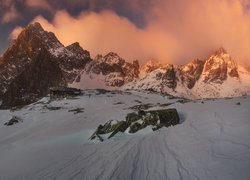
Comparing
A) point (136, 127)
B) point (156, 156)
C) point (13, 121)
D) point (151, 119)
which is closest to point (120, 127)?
point (136, 127)

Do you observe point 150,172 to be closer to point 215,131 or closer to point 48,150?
point 215,131

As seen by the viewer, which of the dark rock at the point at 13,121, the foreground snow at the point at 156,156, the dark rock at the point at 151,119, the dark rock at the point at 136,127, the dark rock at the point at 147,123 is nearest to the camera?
the foreground snow at the point at 156,156

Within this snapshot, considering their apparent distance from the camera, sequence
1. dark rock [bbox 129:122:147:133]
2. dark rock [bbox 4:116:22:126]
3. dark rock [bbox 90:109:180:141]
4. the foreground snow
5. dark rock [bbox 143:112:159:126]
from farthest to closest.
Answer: dark rock [bbox 4:116:22:126], dark rock [bbox 143:112:159:126], dark rock [bbox 90:109:180:141], dark rock [bbox 129:122:147:133], the foreground snow

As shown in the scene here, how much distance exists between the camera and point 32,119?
52812 mm

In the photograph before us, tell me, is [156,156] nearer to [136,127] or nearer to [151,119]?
[136,127]

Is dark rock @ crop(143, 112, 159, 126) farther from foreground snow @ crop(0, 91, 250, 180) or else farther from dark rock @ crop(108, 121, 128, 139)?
dark rock @ crop(108, 121, 128, 139)

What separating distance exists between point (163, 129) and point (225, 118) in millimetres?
4371

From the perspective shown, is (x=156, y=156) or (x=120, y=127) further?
(x=120, y=127)

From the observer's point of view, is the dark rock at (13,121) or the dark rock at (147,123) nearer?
the dark rock at (147,123)

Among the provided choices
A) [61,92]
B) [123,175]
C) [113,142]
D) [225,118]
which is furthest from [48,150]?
[61,92]

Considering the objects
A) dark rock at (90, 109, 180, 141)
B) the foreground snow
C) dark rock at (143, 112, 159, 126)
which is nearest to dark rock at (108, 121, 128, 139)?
dark rock at (90, 109, 180, 141)

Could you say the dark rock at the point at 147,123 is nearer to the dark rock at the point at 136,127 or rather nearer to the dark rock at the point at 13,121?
the dark rock at the point at 136,127

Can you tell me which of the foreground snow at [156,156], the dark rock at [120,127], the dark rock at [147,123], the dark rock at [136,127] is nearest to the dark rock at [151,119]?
the dark rock at [147,123]

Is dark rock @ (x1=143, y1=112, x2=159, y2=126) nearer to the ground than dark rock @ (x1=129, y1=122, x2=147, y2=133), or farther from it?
farther from it
